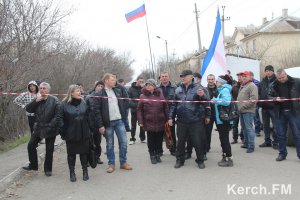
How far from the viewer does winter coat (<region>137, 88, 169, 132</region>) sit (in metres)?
7.98

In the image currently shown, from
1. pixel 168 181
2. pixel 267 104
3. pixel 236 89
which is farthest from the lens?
pixel 236 89

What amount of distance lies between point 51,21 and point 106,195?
31.1 ft

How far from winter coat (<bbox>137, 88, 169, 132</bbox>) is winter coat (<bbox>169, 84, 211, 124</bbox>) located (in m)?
0.51

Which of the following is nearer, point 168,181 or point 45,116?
point 168,181

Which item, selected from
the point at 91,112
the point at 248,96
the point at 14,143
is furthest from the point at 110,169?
the point at 14,143

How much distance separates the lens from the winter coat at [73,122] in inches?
267

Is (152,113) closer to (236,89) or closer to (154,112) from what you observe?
(154,112)

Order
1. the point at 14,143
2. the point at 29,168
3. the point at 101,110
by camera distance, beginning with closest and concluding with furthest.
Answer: the point at 101,110 → the point at 29,168 → the point at 14,143

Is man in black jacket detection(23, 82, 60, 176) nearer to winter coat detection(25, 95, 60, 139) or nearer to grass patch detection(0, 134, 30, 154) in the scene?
winter coat detection(25, 95, 60, 139)

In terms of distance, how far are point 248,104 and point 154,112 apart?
2246 millimetres

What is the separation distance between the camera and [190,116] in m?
7.40

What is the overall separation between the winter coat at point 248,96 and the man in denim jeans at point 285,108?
2.80 ft

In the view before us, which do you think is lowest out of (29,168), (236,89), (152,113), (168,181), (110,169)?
(168,181)

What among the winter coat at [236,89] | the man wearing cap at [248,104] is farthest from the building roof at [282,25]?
the man wearing cap at [248,104]
